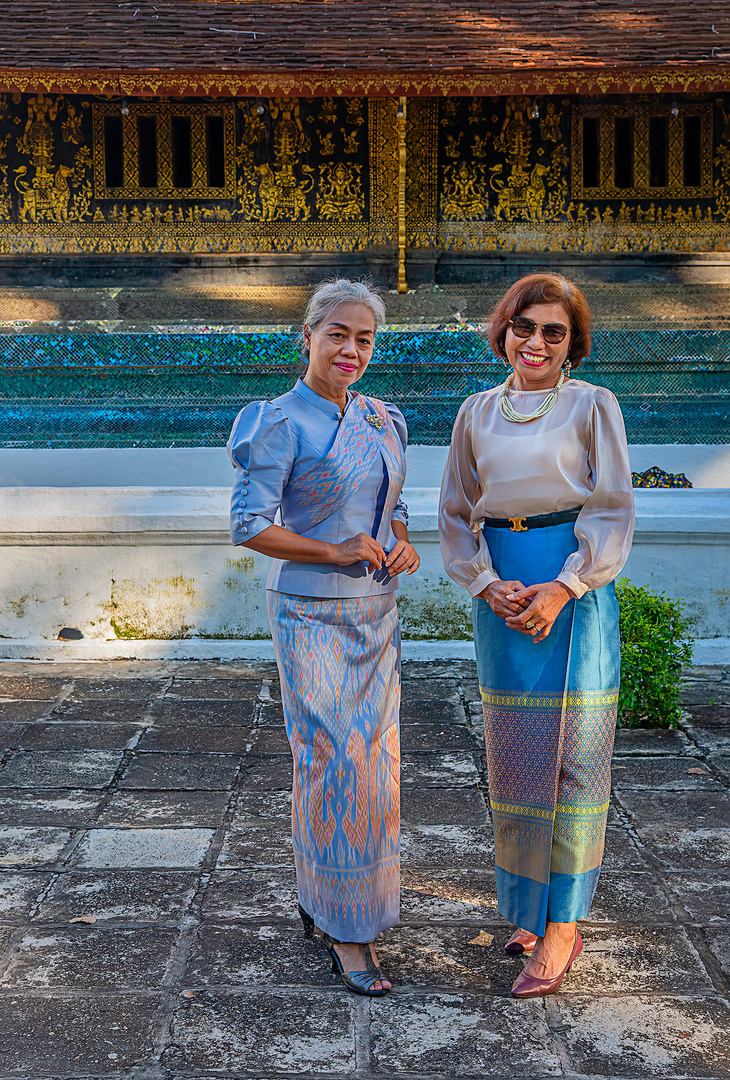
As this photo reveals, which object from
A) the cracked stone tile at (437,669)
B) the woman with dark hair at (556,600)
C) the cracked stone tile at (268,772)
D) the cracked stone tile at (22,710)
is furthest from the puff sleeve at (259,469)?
the cracked stone tile at (437,669)

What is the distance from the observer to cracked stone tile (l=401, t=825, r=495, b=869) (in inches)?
127

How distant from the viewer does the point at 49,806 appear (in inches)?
144

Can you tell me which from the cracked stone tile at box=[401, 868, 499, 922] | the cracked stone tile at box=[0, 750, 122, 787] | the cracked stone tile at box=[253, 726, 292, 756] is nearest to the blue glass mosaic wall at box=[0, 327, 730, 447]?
the cracked stone tile at box=[253, 726, 292, 756]

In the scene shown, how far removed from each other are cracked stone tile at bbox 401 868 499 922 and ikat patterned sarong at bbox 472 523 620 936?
393 millimetres

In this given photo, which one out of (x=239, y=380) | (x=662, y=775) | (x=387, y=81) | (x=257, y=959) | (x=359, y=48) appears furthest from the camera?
(x=239, y=380)

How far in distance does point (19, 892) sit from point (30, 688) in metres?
2.09

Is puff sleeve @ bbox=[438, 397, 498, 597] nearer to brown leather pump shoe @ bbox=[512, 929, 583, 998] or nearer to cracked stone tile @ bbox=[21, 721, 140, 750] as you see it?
brown leather pump shoe @ bbox=[512, 929, 583, 998]

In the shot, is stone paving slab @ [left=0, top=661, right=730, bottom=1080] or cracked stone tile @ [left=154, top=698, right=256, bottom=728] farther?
cracked stone tile @ [left=154, top=698, right=256, bottom=728]

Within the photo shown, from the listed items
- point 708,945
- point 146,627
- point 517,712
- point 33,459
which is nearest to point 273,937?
point 517,712

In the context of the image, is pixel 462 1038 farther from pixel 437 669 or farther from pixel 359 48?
pixel 359 48

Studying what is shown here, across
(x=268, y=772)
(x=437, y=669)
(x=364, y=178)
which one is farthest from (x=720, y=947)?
(x=364, y=178)

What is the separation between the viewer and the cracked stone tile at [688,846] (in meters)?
3.19

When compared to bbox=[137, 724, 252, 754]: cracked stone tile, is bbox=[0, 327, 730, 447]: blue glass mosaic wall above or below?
above

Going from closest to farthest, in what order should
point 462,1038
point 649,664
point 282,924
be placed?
1. point 462,1038
2. point 282,924
3. point 649,664
